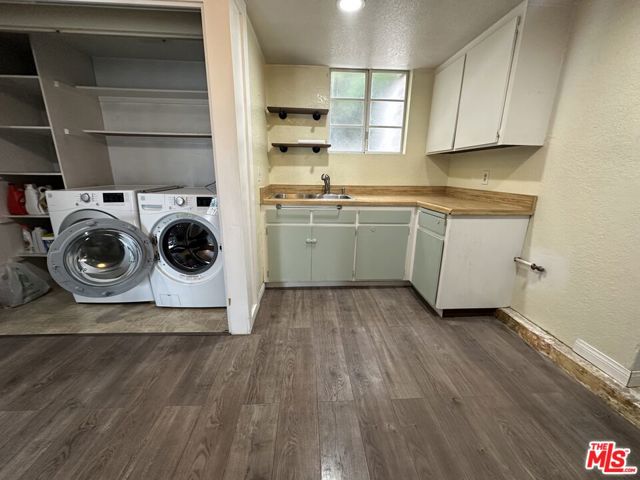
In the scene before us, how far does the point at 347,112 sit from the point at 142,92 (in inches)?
78.6

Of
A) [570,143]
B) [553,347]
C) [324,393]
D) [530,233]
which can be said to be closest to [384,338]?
[324,393]

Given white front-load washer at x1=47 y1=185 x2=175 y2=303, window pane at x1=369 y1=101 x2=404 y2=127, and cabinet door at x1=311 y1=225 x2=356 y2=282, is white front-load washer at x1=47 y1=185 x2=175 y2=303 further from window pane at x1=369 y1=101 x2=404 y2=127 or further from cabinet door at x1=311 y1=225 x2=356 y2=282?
window pane at x1=369 y1=101 x2=404 y2=127

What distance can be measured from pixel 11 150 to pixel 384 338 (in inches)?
134

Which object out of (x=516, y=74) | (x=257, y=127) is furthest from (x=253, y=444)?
(x=516, y=74)

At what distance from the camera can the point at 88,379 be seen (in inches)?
55.2

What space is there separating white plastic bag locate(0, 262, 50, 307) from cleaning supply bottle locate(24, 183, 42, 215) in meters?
Result: 0.49

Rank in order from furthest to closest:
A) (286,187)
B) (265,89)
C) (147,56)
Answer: (286,187) < (265,89) < (147,56)

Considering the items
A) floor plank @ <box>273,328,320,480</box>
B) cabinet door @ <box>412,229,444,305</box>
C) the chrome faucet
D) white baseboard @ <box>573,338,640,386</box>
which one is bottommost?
floor plank @ <box>273,328,320,480</box>

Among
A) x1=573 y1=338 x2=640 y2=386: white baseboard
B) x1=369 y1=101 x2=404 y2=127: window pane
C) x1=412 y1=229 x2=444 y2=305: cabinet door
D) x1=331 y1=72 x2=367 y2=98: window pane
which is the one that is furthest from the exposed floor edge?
x1=331 y1=72 x2=367 y2=98: window pane

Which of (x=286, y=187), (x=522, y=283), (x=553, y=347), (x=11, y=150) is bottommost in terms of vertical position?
(x=553, y=347)

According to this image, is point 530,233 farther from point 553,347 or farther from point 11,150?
point 11,150

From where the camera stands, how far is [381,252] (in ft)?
8.06

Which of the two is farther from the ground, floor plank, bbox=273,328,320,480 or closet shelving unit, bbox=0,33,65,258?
closet shelving unit, bbox=0,33,65,258

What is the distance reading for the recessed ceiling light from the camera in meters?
1.54
